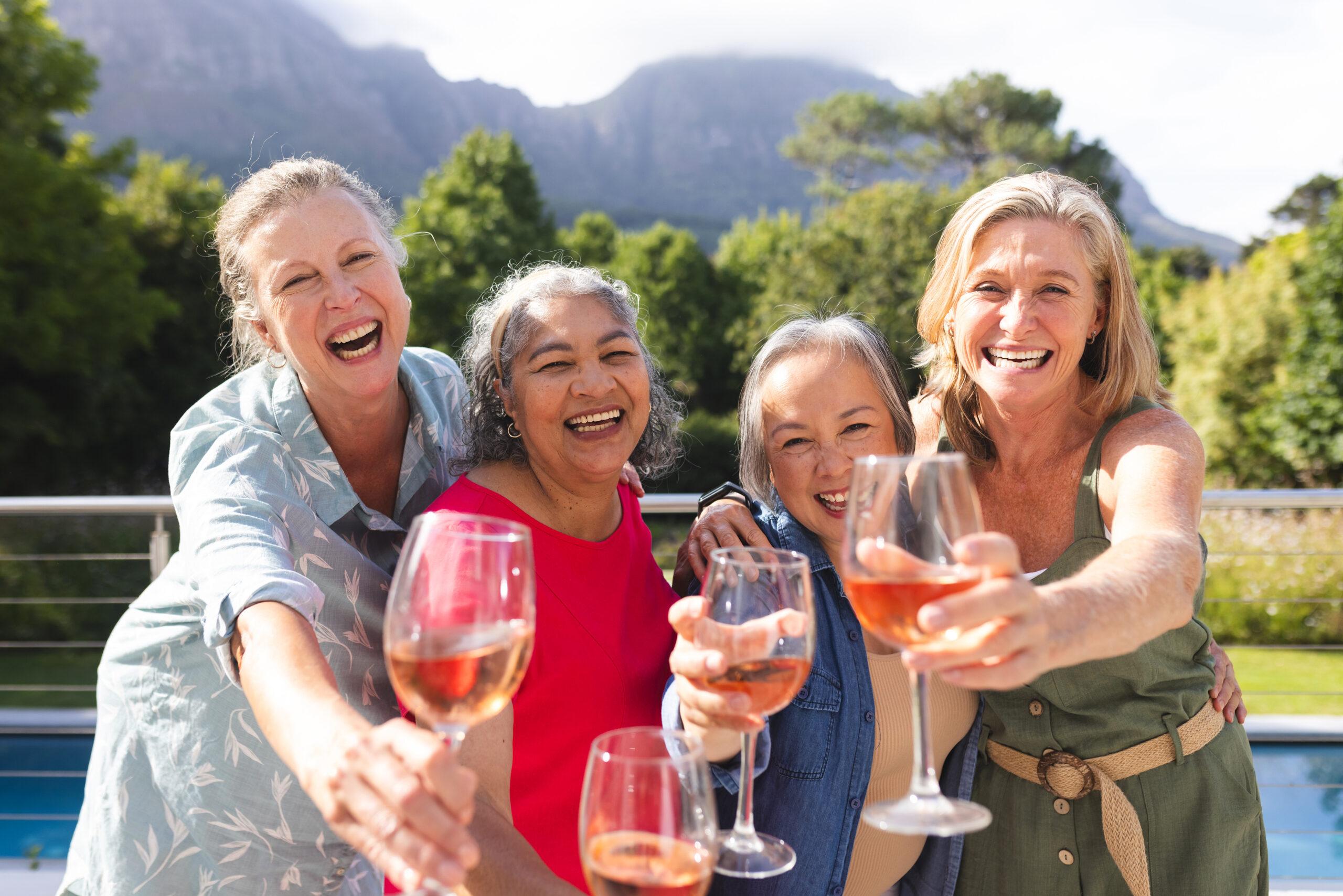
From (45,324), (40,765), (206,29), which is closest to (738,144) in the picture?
(206,29)

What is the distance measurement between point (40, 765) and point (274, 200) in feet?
18.6

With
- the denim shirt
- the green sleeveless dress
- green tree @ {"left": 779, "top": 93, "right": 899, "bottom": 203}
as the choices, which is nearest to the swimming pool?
the green sleeveless dress

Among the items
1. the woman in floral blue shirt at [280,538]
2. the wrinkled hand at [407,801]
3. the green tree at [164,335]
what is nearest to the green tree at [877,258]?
the green tree at [164,335]

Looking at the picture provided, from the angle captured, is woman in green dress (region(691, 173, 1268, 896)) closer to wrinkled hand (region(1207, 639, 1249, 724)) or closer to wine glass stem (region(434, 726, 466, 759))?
wrinkled hand (region(1207, 639, 1249, 724))

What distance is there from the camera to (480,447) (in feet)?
7.51

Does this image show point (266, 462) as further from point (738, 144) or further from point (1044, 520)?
point (738, 144)

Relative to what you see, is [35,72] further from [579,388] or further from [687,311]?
[687,311]

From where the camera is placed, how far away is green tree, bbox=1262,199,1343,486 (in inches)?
527

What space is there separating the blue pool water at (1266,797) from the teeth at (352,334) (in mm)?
4915

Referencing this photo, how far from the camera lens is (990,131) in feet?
186

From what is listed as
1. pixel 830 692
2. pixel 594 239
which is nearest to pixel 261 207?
pixel 830 692

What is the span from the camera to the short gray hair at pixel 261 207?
212cm

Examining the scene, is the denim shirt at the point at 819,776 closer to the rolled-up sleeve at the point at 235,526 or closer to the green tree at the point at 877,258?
the rolled-up sleeve at the point at 235,526

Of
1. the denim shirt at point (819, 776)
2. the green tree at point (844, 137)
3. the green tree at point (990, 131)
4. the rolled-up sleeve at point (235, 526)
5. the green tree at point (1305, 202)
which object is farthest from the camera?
the green tree at point (844, 137)
